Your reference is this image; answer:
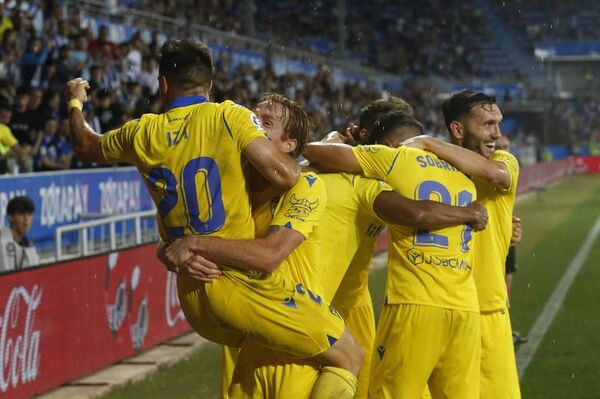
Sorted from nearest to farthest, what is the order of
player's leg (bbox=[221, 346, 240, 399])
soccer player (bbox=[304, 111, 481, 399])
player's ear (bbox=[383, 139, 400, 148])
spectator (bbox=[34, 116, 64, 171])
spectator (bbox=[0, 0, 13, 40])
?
player's leg (bbox=[221, 346, 240, 399])
soccer player (bbox=[304, 111, 481, 399])
player's ear (bbox=[383, 139, 400, 148])
spectator (bbox=[34, 116, 64, 171])
spectator (bbox=[0, 0, 13, 40])

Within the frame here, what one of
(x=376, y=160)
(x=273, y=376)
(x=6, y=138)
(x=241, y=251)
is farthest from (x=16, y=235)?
(x=241, y=251)

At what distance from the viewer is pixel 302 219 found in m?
4.32

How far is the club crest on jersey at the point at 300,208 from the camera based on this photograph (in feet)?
14.2

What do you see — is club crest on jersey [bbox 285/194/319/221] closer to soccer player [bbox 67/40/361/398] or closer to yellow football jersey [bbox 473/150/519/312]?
soccer player [bbox 67/40/361/398]

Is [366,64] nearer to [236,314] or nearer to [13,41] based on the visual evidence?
[13,41]

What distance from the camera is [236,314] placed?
4.18m

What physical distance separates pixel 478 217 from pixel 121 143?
1682 mm

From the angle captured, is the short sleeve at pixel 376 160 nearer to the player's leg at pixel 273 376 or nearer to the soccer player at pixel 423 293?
the soccer player at pixel 423 293

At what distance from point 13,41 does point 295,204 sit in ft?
34.7

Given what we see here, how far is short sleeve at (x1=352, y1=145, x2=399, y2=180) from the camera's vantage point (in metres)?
5.01

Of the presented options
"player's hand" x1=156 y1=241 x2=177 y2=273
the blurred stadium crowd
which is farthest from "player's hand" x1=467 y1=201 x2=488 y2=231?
the blurred stadium crowd

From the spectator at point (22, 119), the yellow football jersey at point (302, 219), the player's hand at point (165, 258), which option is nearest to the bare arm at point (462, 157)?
the yellow football jersey at point (302, 219)

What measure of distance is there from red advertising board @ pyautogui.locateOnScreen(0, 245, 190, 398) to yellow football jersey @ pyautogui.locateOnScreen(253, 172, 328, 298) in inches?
147

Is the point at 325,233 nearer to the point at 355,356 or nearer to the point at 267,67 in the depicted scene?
the point at 355,356
